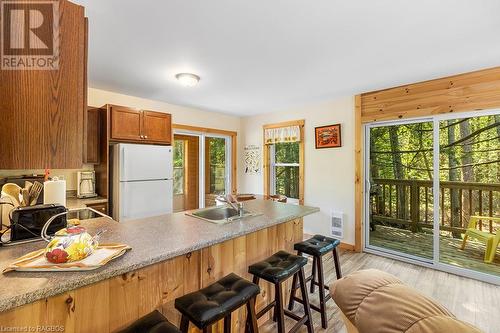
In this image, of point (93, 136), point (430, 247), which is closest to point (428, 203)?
point (430, 247)

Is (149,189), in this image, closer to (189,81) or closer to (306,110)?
(189,81)

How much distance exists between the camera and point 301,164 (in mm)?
4473

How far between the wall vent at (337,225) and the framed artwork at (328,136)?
3.75 ft

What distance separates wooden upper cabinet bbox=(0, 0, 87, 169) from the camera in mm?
875

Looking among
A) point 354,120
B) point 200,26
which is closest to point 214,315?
point 200,26

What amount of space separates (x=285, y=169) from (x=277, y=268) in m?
3.32

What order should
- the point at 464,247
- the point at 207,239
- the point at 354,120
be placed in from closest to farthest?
the point at 207,239 → the point at 464,247 → the point at 354,120

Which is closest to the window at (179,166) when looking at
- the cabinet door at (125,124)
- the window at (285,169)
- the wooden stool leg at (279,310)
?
the cabinet door at (125,124)

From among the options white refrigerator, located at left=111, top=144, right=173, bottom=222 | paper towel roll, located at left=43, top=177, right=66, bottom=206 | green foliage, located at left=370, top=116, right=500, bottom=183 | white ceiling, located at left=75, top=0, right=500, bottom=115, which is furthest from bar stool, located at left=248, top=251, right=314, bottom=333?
green foliage, located at left=370, top=116, right=500, bottom=183

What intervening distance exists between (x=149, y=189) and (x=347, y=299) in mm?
3143

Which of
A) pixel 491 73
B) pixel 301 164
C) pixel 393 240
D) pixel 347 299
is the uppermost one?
pixel 491 73

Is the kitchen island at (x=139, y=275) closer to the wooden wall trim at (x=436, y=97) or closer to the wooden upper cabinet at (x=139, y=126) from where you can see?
the wooden upper cabinet at (x=139, y=126)

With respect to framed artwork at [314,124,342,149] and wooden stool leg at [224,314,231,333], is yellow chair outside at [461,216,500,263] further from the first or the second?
wooden stool leg at [224,314,231,333]

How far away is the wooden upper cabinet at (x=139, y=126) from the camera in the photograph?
3.30 meters
